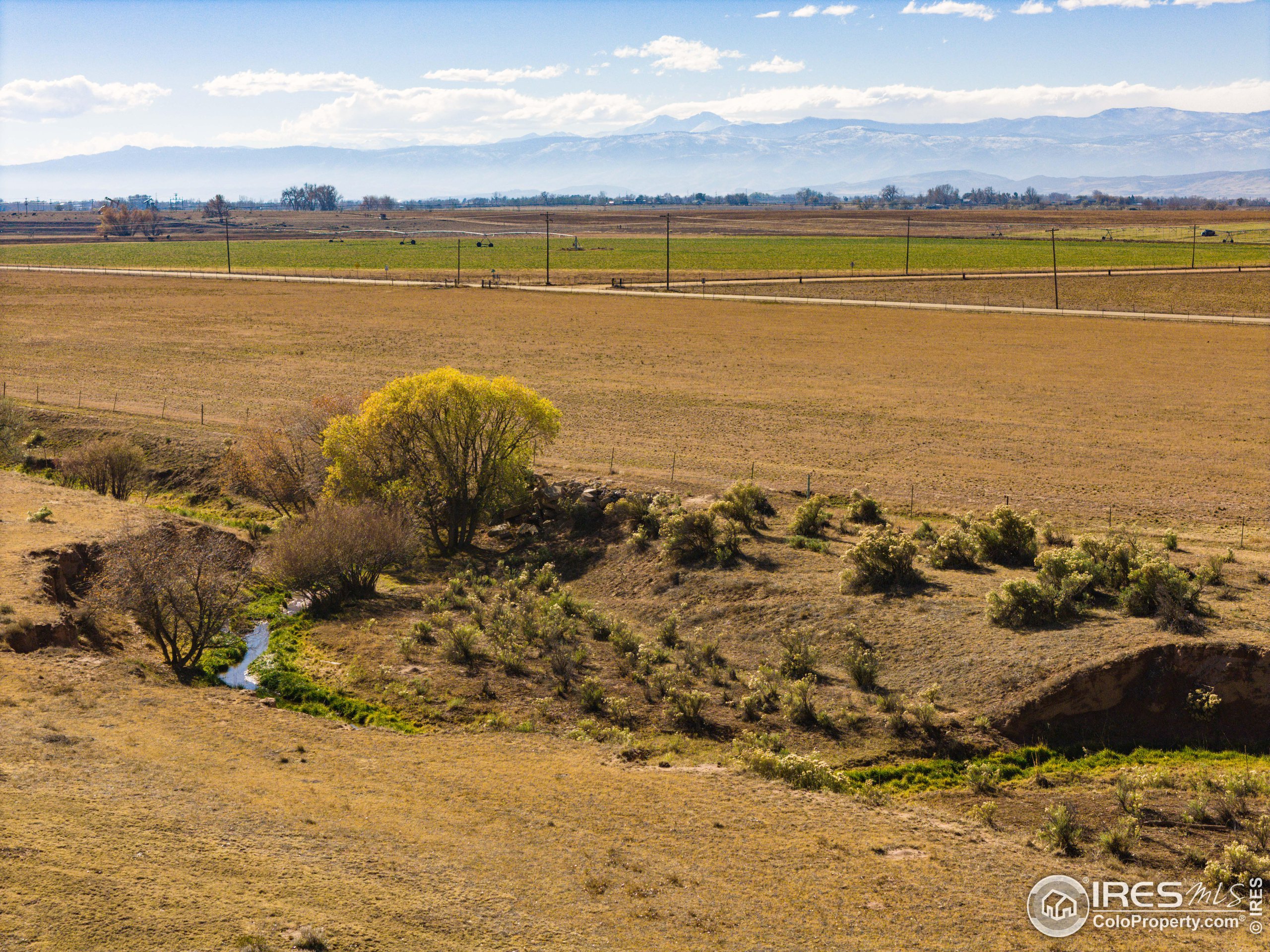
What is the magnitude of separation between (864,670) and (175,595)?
15.8m

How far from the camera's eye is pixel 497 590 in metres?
28.6

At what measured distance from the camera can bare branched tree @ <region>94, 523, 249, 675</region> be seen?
2297 centimetres

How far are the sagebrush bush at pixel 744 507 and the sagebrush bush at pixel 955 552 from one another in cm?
569

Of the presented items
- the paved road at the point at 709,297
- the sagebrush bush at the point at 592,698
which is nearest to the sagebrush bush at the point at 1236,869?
the sagebrush bush at the point at 592,698

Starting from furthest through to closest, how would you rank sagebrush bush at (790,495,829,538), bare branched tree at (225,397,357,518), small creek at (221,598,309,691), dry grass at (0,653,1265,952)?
bare branched tree at (225,397,357,518) → sagebrush bush at (790,495,829,538) → small creek at (221,598,309,691) → dry grass at (0,653,1265,952)

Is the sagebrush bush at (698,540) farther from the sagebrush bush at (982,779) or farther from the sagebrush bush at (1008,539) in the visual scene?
the sagebrush bush at (982,779)

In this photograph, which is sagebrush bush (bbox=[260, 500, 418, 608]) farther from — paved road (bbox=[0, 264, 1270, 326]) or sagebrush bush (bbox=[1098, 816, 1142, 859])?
paved road (bbox=[0, 264, 1270, 326])

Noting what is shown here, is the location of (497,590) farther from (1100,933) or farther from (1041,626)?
(1100,933)

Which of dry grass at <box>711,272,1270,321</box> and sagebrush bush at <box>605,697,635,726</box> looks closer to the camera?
sagebrush bush at <box>605,697,635,726</box>

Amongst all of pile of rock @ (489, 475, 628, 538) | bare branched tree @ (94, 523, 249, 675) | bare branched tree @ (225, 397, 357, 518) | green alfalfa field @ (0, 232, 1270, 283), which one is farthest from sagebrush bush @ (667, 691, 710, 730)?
green alfalfa field @ (0, 232, 1270, 283)

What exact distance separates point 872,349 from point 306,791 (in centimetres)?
5508

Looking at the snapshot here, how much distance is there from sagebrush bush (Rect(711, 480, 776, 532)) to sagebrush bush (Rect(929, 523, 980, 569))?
18.7 ft

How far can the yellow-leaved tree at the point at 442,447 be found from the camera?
3159 cm

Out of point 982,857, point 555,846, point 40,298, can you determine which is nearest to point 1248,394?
point 982,857
